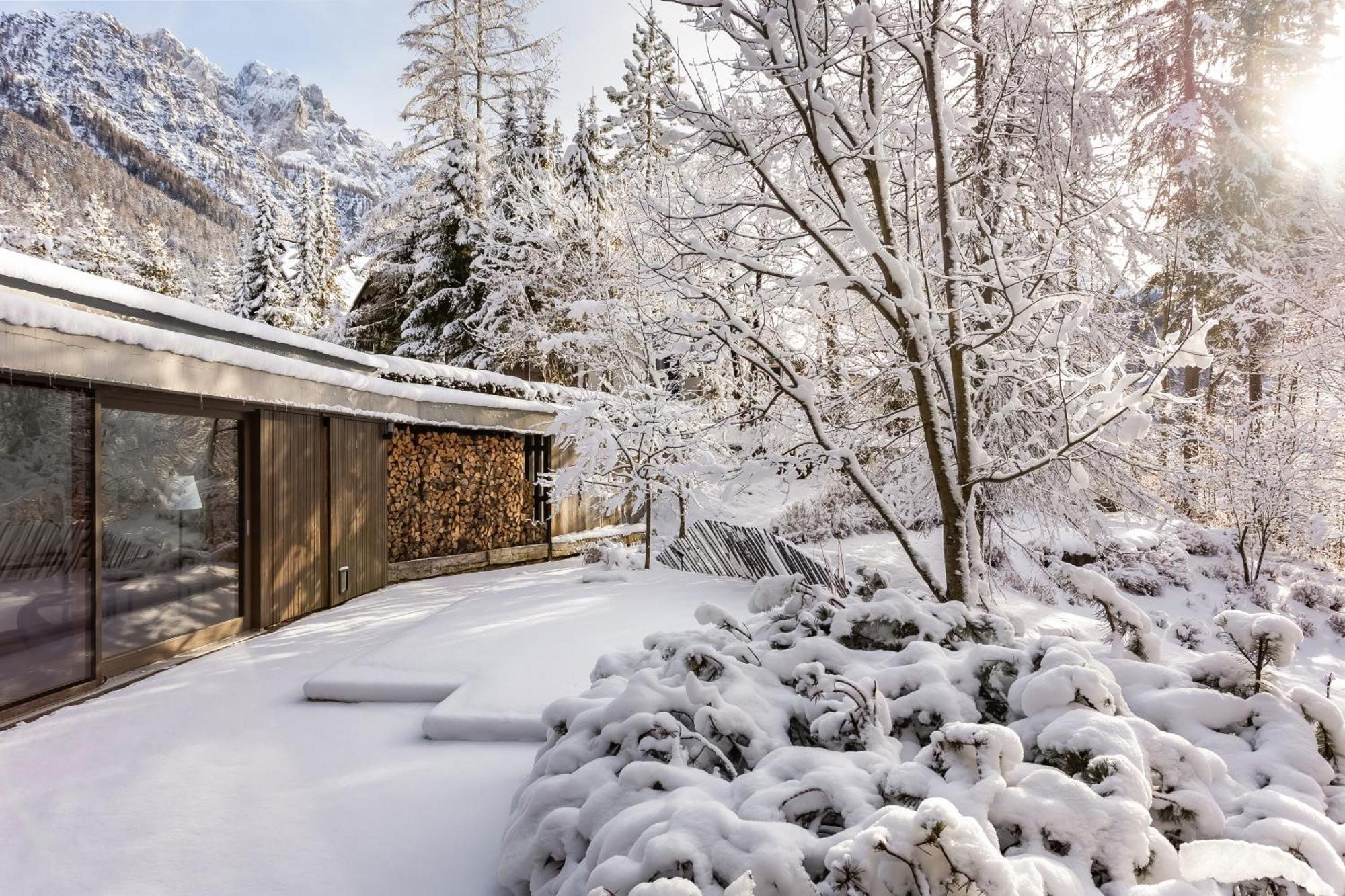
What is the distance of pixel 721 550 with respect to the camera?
671 cm

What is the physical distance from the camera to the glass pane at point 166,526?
13.9ft

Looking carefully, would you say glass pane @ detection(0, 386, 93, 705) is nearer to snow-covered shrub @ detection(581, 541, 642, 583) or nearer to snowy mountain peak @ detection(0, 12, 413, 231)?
snow-covered shrub @ detection(581, 541, 642, 583)

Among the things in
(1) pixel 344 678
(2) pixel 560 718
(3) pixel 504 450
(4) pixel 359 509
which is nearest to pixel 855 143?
(2) pixel 560 718

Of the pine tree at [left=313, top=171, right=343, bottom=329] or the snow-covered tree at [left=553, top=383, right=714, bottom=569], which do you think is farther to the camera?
the pine tree at [left=313, top=171, right=343, bottom=329]

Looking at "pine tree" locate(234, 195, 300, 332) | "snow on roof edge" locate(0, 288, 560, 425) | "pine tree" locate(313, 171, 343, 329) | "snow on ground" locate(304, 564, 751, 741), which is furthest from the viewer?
"pine tree" locate(313, 171, 343, 329)

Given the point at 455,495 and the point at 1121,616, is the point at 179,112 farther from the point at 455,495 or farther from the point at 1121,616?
the point at 1121,616

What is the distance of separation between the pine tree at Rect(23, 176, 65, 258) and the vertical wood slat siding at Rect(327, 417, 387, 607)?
17.3 metres

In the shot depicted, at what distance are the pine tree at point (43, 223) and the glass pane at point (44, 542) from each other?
18.8 m

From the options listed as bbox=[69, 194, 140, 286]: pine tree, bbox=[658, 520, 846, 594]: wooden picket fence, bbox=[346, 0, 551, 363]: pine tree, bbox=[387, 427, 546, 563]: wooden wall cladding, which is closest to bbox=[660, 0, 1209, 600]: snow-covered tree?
bbox=[658, 520, 846, 594]: wooden picket fence

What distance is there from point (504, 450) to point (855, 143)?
7.31 meters

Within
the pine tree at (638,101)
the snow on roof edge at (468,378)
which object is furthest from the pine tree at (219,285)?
the snow on roof edge at (468,378)

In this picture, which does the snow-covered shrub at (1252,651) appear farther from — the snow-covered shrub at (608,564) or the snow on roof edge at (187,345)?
the snow on roof edge at (187,345)

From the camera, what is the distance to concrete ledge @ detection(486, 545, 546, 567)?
28.4 feet

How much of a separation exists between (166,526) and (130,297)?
1694 mm
